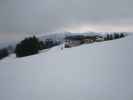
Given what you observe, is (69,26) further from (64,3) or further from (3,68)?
(3,68)

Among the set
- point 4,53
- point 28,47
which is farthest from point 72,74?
point 4,53

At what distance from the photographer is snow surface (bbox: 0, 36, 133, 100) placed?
61.0 inches

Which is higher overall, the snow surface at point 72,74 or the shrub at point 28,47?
the shrub at point 28,47

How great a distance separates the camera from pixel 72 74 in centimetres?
159

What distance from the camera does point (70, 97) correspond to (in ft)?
5.09

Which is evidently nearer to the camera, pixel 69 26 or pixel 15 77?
pixel 15 77

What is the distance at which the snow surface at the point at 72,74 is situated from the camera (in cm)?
155

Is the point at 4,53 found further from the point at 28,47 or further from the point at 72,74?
the point at 72,74

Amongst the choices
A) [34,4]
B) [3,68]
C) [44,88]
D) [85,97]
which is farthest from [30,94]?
[34,4]

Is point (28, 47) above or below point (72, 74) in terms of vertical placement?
above

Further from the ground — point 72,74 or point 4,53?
point 4,53

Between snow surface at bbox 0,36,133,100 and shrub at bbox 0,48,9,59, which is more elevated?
shrub at bbox 0,48,9,59

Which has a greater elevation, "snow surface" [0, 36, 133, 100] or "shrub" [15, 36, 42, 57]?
"shrub" [15, 36, 42, 57]

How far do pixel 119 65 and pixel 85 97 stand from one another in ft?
1.49
